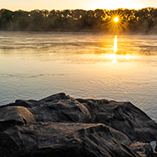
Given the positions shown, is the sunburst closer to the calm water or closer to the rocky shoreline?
the calm water

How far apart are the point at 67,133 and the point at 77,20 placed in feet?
287

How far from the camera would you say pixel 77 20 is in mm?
87812

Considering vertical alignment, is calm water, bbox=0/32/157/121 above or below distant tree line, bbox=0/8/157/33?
below

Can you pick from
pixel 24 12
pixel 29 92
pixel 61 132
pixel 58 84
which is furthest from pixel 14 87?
pixel 24 12

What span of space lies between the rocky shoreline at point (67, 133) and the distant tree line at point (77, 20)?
75.3m

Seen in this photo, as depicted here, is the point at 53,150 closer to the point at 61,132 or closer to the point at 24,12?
the point at 61,132

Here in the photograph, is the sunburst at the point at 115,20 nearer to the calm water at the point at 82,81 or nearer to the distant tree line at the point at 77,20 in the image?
the distant tree line at the point at 77,20

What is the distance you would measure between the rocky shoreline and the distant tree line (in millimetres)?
75347

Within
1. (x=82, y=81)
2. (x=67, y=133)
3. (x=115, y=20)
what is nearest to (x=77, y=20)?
(x=115, y=20)

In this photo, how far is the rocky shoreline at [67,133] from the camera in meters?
2.80

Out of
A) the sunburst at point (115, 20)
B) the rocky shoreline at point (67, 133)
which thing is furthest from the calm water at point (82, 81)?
the sunburst at point (115, 20)

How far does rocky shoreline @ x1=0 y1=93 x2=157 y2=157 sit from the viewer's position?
2.80 metres

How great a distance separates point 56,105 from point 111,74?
18.0 ft

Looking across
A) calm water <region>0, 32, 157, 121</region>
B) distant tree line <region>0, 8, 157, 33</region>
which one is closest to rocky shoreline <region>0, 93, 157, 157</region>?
calm water <region>0, 32, 157, 121</region>
